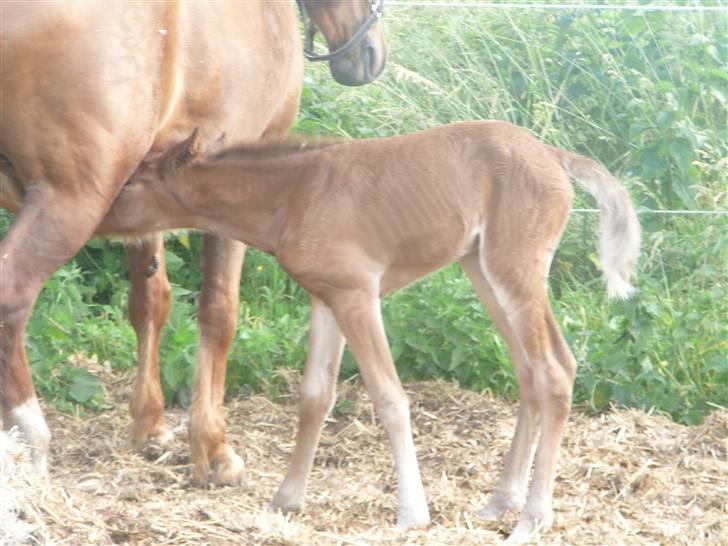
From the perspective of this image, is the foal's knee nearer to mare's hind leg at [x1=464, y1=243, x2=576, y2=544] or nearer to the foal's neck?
mare's hind leg at [x1=464, y1=243, x2=576, y2=544]

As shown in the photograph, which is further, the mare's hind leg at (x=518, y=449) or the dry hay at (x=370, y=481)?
the mare's hind leg at (x=518, y=449)

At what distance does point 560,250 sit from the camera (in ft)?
21.4

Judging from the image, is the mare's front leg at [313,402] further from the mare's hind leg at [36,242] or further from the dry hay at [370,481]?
the mare's hind leg at [36,242]

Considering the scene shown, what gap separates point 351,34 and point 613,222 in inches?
60.6

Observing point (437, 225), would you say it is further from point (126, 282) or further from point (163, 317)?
point (126, 282)

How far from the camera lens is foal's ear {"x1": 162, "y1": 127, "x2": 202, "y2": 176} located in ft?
13.4

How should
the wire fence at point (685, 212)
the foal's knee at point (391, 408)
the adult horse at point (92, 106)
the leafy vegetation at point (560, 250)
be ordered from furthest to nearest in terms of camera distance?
1. the wire fence at point (685, 212)
2. the leafy vegetation at point (560, 250)
3. the foal's knee at point (391, 408)
4. the adult horse at point (92, 106)

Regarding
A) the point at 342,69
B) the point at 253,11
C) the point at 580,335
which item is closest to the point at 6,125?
the point at 253,11

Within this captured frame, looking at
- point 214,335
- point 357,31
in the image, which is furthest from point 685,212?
point 214,335

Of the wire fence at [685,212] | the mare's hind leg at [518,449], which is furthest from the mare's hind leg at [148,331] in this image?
the wire fence at [685,212]

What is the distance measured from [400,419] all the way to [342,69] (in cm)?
181

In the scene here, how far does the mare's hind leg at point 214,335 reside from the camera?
16.0ft

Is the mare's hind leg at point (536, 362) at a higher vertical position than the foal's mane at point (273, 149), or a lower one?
lower

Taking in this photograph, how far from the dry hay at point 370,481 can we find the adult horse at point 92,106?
12.8 inches
